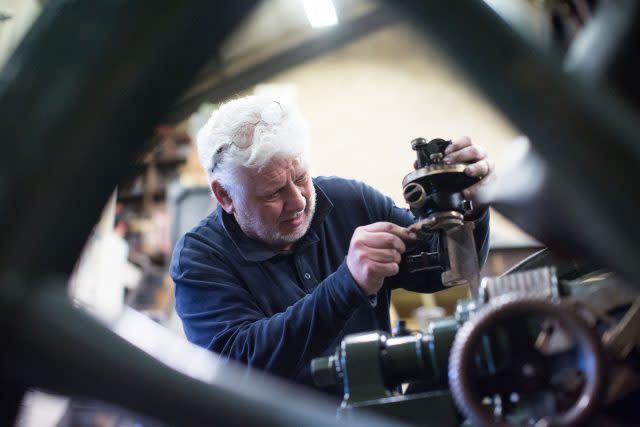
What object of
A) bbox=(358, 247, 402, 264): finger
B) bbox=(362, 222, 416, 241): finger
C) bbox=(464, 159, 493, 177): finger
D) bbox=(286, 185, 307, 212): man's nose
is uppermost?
bbox=(286, 185, 307, 212): man's nose

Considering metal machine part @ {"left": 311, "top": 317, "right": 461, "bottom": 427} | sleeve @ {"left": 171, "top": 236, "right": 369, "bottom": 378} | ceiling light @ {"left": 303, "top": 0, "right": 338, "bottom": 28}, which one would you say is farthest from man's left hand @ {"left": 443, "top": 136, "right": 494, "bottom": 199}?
ceiling light @ {"left": 303, "top": 0, "right": 338, "bottom": 28}

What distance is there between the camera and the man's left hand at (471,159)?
1.08 metres

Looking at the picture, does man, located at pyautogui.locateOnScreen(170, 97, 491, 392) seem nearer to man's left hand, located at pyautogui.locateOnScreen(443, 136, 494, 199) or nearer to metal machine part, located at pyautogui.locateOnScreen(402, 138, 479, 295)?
man's left hand, located at pyautogui.locateOnScreen(443, 136, 494, 199)

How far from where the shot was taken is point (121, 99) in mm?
257

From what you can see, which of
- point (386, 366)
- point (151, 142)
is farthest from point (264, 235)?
point (151, 142)

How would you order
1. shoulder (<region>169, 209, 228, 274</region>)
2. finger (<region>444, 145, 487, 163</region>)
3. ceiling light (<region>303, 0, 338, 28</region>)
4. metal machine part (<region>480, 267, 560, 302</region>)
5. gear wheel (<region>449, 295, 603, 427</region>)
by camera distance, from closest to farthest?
1. gear wheel (<region>449, 295, 603, 427</region>)
2. metal machine part (<region>480, 267, 560, 302</region>)
3. finger (<region>444, 145, 487, 163</region>)
4. shoulder (<region>169, 209, 228, 274</region>)
5. ceiling light (<region>303, 0, 338, 28</region>)

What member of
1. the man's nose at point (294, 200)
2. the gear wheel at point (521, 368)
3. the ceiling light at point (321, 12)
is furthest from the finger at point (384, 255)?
the ceiling light at point (321, 12)

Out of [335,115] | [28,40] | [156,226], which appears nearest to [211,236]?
[28,40]

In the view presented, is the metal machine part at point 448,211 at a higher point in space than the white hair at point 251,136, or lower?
lower

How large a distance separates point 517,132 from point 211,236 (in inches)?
62.1

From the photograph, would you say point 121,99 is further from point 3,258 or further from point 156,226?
point 156,226

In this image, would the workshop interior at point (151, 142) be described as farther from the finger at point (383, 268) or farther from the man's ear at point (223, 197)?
the man's ear at point (223, 197)

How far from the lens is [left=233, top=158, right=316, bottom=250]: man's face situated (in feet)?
5.83

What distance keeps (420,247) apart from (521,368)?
1.18 metres
